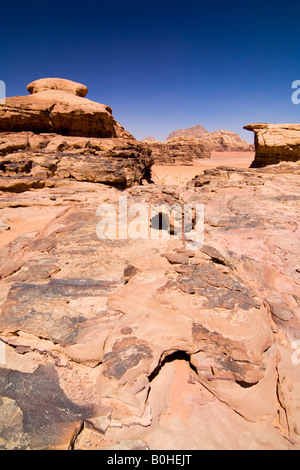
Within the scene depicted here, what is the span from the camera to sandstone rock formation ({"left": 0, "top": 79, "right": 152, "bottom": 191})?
10344 millimetres

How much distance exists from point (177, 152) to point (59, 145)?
67.6 ft

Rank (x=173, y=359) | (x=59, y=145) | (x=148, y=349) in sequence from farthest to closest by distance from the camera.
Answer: (x=59, y=145), (x=173, y=359), (x=148, y=349)

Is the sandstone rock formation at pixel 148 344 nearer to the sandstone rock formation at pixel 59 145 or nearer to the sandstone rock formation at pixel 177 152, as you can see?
the sandstone rock formation at pixel 59 145

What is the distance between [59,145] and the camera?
1145 centimetres

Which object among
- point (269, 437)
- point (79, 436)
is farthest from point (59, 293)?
point (269, 437)

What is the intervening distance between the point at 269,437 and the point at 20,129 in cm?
1424

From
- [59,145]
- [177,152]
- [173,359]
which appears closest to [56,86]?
[59,145]

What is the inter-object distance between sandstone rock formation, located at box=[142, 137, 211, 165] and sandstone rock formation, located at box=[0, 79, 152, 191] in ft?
45.5

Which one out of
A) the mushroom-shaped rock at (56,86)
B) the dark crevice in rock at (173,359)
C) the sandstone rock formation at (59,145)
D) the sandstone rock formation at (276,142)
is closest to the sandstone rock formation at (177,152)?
the sandstone rock formation at (276,142)

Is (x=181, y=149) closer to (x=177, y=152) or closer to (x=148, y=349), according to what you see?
(x=177, y=152)

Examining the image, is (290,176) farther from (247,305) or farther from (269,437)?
(269,437)

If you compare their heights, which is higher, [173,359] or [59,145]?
[59,145]

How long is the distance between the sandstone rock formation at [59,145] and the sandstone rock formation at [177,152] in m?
13.9

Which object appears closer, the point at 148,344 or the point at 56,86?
the point at 148,344
